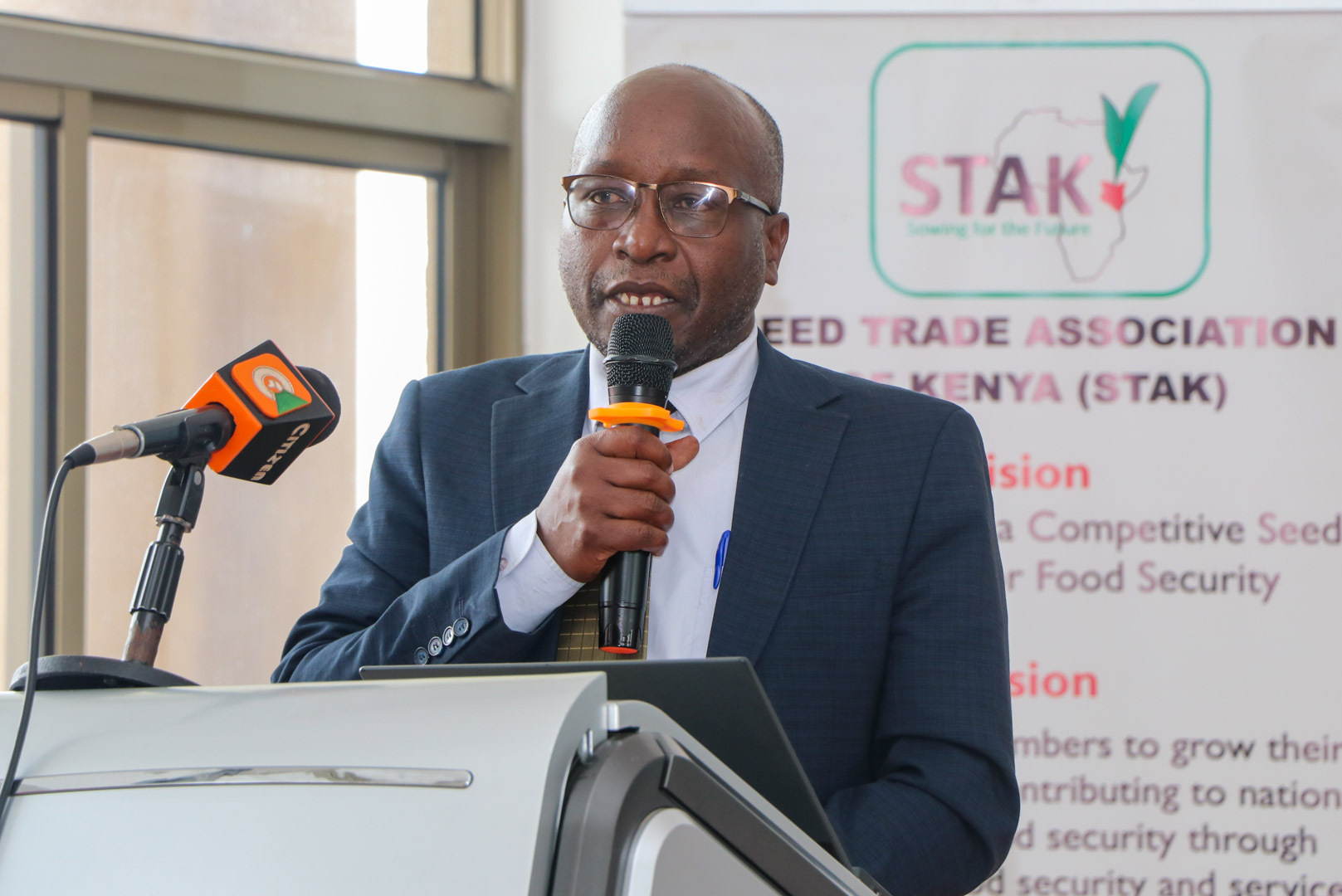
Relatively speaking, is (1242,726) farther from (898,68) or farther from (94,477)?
(94,477)

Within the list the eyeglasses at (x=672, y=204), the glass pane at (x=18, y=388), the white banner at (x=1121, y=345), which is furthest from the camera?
the glass pane at (x=18, y=388)

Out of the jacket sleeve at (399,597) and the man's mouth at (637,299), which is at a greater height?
the man's mouth at (637,299)

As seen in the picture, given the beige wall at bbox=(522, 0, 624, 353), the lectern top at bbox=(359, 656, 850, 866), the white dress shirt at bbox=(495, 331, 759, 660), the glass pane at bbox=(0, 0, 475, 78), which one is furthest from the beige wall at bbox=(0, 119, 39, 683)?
the lectern top at bbox=(359, 656, 850, 866)

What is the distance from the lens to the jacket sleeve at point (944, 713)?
1253 millimetres

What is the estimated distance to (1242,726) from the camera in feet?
8.65

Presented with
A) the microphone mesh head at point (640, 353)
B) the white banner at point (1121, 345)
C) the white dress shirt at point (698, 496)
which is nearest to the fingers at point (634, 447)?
the microphone mesh head at point (640, 353)

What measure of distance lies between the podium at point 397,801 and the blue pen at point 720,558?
0.70 meters

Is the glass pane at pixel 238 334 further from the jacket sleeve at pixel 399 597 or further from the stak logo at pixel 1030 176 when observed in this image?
the jacket sleeve at pixel 399 597

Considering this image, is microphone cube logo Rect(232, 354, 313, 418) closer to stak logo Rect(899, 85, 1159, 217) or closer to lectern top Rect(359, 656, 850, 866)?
lectern top Rect(359, 656, 850, 866)

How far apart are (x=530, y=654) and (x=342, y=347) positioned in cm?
212

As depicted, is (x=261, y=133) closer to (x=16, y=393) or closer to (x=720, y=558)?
(x=16, y=393)

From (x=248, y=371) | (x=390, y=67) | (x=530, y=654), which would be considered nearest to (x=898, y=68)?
(x=390, y=67)

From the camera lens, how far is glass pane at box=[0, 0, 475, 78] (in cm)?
292

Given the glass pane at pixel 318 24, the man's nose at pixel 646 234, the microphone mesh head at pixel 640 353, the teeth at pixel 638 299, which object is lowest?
the microphone mesh head at pixel 640 353
